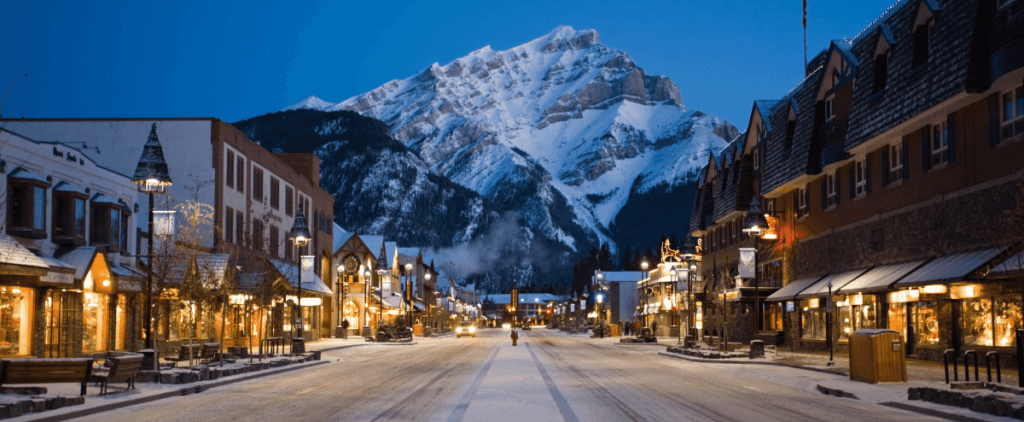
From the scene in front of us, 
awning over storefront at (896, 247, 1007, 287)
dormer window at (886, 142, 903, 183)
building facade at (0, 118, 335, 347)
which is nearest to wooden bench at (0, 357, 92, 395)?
building facade at (0, 118, 335, 347)

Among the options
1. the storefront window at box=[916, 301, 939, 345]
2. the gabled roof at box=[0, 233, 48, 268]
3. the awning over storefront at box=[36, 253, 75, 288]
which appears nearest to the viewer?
the gabled roof at box=[0, 233, 48, 268]

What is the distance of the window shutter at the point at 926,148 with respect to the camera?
110 feet

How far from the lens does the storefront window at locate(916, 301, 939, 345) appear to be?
32875mm

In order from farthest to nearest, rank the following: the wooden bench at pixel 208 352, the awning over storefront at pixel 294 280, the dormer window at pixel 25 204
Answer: the awning over storefront at pixel 294 280, the dormer window at pixel 25 204, the wooden bench at pixel 208 352

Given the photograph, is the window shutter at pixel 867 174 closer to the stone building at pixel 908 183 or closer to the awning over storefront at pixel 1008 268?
the stone building at pixel 908 183

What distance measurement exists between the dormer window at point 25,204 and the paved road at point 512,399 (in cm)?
1010

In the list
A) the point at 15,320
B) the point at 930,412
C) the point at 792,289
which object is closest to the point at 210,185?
the point at 15,320

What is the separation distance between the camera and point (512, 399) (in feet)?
66.5

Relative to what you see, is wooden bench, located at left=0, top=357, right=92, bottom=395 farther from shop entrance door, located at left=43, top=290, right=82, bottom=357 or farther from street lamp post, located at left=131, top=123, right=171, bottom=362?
shop entrance door, located at left=43, top=290, right=82, bottom=357

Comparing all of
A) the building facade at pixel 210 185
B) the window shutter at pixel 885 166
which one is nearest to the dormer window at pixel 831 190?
the window shutter at pixel 885 166

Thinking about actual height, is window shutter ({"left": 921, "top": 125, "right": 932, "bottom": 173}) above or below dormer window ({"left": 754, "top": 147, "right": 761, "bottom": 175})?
below

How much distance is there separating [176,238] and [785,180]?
3017 cm

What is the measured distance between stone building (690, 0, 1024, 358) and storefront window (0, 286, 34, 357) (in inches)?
1060

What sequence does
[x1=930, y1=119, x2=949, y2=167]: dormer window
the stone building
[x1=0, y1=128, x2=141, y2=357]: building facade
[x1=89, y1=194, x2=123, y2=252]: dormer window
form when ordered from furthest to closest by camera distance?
[x1=89, y1=194, x2=123, y2=252]: dormer window, [x1=930, y1=119, x2=949, y2=167]: dormer window, [x1=0, y1=128, x2=141, y2=357]: building facade, the stone building
